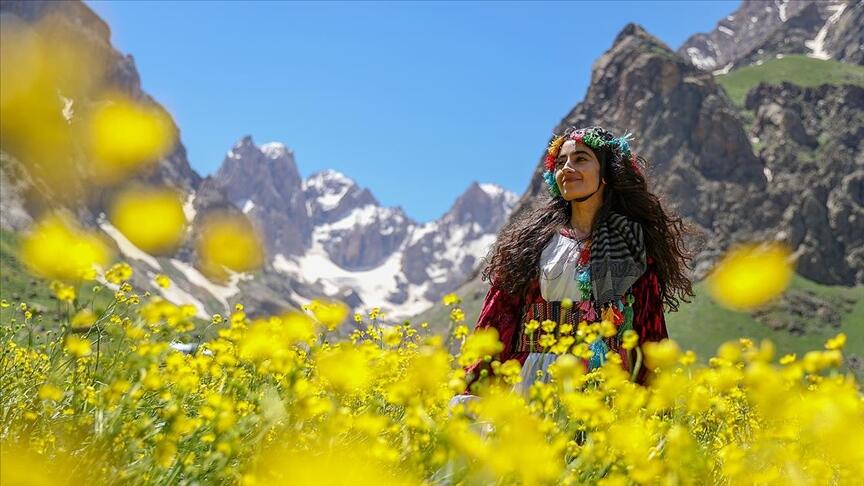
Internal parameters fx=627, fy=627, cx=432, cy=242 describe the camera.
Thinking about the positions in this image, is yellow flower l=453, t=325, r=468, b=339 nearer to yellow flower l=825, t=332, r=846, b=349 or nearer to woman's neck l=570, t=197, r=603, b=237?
yellow flower l=825, t=332, r=846, b=349

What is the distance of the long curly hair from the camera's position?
508cm

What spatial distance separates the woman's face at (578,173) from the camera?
5.06 metres

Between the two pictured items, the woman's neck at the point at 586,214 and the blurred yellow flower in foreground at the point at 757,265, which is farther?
the blurred yellow flower in foreground at the point at 757,265

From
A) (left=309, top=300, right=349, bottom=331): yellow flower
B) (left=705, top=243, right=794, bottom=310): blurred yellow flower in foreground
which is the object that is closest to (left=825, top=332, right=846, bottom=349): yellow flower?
(left=309, top=300, right=349, bottom=331): yellow flower

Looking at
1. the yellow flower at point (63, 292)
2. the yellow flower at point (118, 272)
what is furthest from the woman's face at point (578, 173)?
the yellow flower at point (63, 292)

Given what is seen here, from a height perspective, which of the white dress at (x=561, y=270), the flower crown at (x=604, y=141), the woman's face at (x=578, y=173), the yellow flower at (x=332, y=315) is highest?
the flower crown at (x=604, y=141)

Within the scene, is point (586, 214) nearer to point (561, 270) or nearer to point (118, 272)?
point (561, 270)

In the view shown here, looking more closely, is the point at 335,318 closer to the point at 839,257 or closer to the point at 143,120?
the point at 143,120

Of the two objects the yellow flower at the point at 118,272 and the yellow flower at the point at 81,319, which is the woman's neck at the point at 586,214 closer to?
the yellow flower at the point at 118,272

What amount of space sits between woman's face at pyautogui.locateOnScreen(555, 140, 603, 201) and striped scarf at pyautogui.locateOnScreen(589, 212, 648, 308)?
34 centimetres

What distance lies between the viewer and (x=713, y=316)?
149 m

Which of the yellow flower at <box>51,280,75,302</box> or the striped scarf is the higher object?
the striped scarf

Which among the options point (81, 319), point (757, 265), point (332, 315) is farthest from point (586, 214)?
point (757, 265)

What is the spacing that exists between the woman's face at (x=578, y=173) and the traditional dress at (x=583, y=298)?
1.10ft
